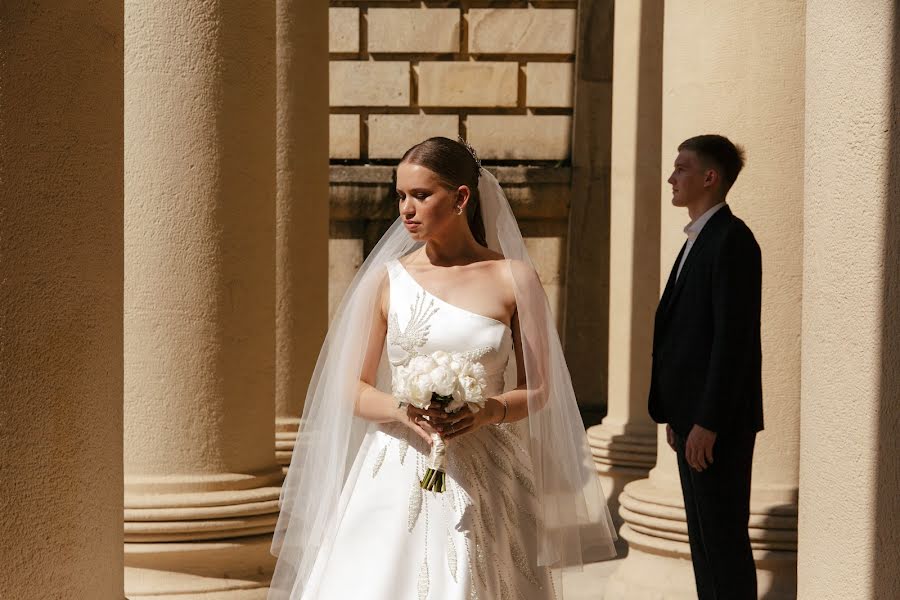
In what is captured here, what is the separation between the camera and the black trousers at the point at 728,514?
7.55 meters

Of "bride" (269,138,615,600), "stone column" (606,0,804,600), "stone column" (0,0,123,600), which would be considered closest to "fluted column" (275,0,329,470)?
"stone column" (606,0,804,600)

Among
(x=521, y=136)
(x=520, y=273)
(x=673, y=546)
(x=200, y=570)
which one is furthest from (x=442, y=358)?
(x=521, y=136)

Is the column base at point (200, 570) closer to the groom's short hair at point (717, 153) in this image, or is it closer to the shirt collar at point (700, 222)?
the shirt collar at point (700, 222)

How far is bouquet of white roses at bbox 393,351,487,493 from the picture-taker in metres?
5.67

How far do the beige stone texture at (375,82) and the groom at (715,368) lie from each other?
1281 cm

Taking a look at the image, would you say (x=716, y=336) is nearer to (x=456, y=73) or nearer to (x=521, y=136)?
(x=521, y=136)

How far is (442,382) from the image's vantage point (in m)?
5.66

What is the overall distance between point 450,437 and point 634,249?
318 inches

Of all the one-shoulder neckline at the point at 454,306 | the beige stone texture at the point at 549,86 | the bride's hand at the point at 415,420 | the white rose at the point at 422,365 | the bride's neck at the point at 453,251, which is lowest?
the bride's hand at the point at 415,420

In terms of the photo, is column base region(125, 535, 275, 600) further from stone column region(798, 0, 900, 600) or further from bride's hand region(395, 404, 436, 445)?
stone column region(798, 0, 900, 600)

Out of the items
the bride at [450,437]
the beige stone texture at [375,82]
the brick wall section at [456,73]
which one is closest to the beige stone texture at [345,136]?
the brick wall section at [456,73]

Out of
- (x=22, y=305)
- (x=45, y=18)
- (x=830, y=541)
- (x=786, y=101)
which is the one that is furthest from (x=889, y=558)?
(x=786, y=101)

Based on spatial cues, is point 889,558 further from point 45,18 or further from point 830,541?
point 45,18

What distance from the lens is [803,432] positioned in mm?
5266
